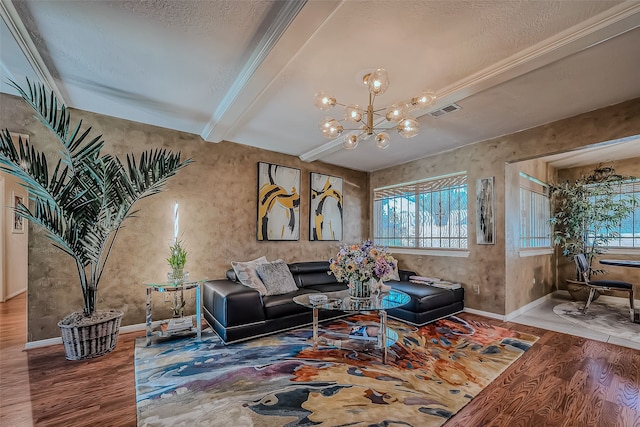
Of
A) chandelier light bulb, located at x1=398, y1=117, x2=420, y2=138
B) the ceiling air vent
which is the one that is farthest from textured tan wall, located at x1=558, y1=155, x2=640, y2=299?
chandelier light bulb, located at x1=398, y1=117, x2=420, y2=138

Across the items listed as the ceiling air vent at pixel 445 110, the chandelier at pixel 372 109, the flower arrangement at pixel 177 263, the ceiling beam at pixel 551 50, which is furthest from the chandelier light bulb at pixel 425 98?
the flower arrangement at pixel 177 263

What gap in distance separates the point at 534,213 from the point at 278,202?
4801 mm

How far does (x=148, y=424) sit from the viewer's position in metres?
1.76

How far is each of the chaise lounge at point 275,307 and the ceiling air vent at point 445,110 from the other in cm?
232

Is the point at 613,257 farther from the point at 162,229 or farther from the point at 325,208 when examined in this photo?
the point at 162,229

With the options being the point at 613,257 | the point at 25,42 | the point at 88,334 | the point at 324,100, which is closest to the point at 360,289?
the point at 324,100

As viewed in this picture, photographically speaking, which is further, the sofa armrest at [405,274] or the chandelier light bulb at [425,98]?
the sofa armrest at [405,274]

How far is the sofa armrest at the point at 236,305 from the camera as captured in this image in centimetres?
299

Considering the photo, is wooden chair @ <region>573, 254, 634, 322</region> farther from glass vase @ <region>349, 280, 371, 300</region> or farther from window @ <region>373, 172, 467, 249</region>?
glass vase @ <region>349, 280, 371, 300</region>

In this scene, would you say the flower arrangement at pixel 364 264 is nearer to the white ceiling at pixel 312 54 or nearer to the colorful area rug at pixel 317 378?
the colorful area rug at pixel 317 378

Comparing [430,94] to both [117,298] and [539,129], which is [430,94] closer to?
[539,129]

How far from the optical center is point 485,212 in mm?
4203

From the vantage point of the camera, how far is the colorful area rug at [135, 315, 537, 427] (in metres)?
1.84

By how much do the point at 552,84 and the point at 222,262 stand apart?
14.9ft
